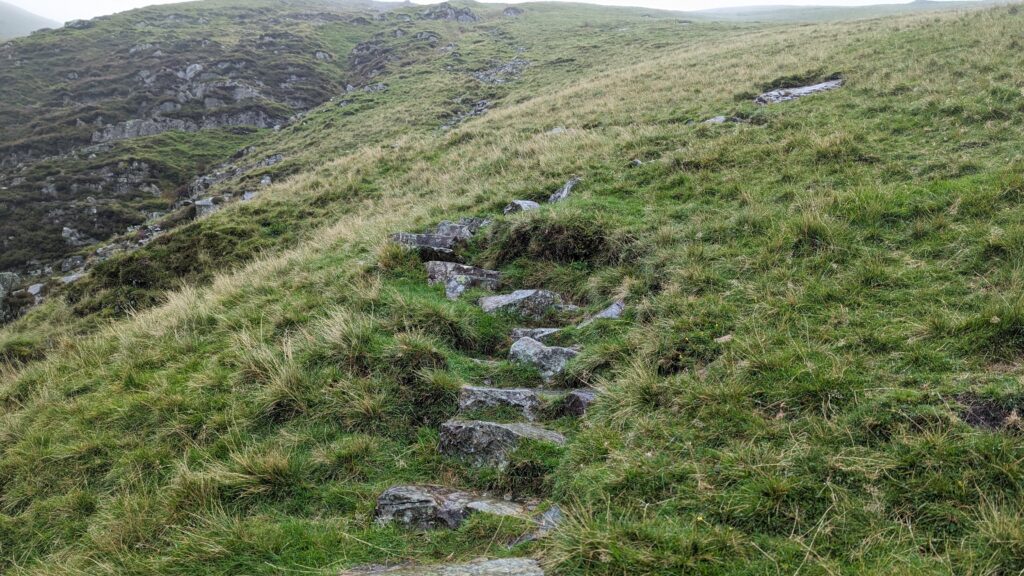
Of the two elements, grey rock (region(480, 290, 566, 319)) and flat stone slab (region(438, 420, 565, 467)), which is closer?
flat stone slab (region(438, 420, 565, 467))

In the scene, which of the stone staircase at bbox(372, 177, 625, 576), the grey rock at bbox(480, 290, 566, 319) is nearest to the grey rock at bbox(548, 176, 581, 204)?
the stone staircase at bbox(372, 177, 625, 576)

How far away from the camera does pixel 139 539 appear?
4418 millimetres

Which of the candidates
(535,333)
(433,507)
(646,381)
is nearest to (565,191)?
(535,333)

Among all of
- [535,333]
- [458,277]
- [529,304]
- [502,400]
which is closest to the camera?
[502,400]

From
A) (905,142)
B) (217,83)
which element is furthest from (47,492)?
(217,83)

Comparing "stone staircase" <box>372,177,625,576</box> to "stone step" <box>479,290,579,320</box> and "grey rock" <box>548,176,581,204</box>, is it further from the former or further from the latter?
"grey rock" <box>548,176,581,204</box>

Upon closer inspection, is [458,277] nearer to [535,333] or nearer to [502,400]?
[535,333]

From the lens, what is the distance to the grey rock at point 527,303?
8.01 m

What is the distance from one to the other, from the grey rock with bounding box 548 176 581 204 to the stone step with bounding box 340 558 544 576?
907 centimetres

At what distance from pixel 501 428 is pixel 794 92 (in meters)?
16.3

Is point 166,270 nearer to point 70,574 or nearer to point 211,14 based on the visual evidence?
point 70,574

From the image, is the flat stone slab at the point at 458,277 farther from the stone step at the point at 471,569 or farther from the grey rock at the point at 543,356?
the stone step at the point at 471,569

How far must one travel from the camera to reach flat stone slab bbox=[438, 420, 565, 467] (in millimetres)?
5000

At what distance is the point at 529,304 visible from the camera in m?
8.09
